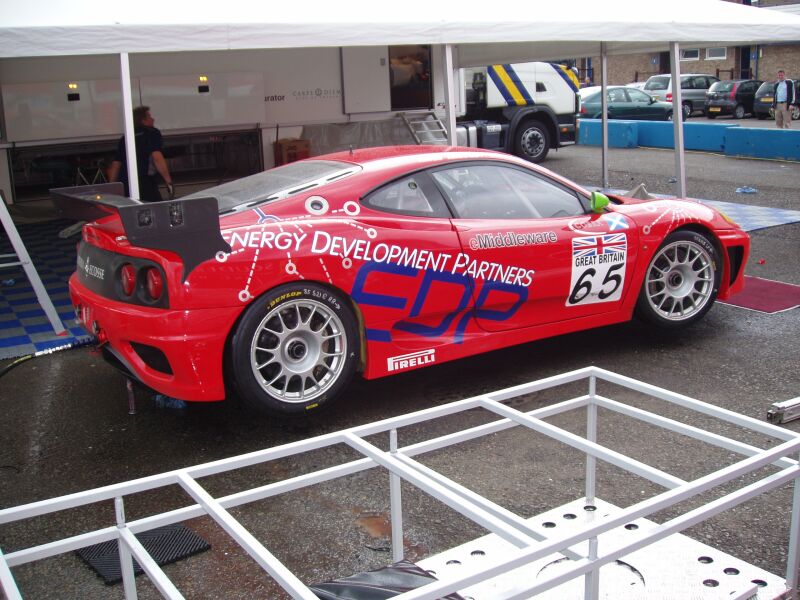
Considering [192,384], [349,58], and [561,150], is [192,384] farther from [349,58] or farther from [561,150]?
[561,150]

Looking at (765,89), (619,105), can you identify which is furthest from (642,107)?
(765,89)

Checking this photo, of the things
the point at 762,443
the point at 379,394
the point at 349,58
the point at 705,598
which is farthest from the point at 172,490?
the point at 349,58

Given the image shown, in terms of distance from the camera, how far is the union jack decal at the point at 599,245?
5500 mm

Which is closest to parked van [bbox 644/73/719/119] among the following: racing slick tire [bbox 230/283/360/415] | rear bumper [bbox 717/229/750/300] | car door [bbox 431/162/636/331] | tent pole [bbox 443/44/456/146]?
tent pole [bbox 443/44/456/146]

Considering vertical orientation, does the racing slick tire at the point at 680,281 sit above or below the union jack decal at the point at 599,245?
below

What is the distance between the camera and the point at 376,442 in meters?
4.65

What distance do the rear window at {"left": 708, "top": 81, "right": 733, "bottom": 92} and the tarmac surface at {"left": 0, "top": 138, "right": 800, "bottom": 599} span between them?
2479cm

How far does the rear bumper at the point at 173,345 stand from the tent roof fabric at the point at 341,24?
233cm

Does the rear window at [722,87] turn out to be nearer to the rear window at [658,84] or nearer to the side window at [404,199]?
the rear window at [658,84]

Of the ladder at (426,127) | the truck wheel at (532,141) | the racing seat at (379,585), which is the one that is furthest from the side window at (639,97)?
the racing seat at (379,585)

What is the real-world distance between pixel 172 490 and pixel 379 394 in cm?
162

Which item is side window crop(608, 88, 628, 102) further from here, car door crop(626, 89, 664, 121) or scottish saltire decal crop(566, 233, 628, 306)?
scottish saltire decal crop(566, 233, 628, 306)

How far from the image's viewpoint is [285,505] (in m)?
4.00

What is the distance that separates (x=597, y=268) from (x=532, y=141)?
1263cm
